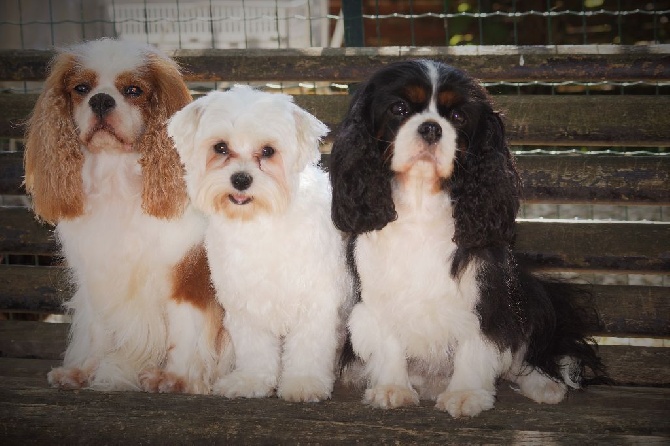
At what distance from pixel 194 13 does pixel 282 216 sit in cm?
644

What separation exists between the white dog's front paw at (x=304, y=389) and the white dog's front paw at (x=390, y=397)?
161mm

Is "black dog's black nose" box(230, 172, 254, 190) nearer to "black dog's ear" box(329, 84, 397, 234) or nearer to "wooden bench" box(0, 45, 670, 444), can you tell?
"black dog's ear" box(329, 84, 397, 234)

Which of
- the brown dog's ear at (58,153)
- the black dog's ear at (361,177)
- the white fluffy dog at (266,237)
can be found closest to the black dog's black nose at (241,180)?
the white fluffy dog at (266,237)

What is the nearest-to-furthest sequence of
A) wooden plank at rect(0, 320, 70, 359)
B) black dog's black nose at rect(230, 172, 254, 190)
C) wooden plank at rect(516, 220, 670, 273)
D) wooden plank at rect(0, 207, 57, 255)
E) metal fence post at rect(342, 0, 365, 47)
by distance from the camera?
black dog's black nose at rect(230, 172, 254, 190) → wooden plank at rect(516, 220, 670, 273) → wooden plank at rect(0, 320, 70, 359) → wooden plank at rect(0, 207, 57, 255) → metal fence post at rect(342, 0, 365, 47)

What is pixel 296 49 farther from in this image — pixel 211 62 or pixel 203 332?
pixel 203 332

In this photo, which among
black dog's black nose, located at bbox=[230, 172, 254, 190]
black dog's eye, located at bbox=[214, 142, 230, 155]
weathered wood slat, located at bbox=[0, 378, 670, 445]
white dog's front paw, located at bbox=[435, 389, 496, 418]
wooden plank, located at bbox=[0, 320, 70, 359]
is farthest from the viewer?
wooden plank, located at bbox=[0, 320, 70, 359]

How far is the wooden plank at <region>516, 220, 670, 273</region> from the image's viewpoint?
157 inches

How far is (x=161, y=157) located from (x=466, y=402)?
1.43 m

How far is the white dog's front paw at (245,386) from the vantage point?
10.2ft

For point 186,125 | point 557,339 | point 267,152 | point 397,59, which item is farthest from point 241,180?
point 397,59

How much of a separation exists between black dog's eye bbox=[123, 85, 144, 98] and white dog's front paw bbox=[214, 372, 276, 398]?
3.67 feet

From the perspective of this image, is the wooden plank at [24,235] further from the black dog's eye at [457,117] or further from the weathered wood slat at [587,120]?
the black dog's eye at [457,117]

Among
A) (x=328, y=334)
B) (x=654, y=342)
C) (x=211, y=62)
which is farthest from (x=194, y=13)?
(x=328, y=334)

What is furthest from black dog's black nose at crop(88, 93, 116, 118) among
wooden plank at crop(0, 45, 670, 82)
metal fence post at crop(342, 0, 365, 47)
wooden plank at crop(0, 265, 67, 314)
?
metal fence post at crop(342, 0, 365, 47)
